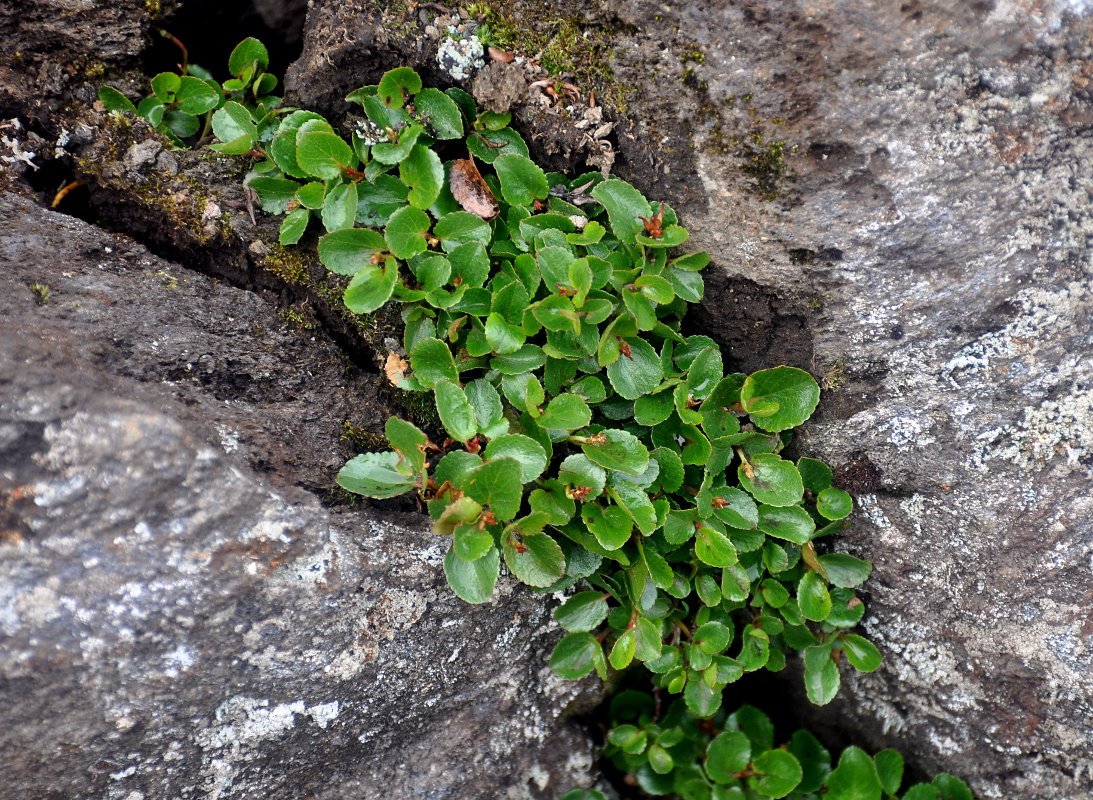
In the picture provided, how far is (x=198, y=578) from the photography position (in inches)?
56.7

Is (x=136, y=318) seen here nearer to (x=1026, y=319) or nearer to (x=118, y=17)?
(x=118, y=17)

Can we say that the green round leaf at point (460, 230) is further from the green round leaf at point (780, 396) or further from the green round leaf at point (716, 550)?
the green round leaf at point (716, 550)

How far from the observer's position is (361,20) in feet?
5.56

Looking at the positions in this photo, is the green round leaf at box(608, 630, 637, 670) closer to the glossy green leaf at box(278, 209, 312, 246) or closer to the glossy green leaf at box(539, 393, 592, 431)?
the glossy green leaf at box(539, 393, 592, 431)

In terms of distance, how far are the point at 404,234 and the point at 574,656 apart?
3.84 ft

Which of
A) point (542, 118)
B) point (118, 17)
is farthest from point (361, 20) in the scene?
point (118, 17)

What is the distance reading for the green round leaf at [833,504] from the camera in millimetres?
1732

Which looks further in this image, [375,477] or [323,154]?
[323,154]

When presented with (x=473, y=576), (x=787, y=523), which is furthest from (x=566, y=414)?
(x=787, y=523)

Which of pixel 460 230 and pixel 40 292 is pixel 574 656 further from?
pixel 40 292

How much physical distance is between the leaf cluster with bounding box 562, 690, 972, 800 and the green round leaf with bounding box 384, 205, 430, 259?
1.46 metres

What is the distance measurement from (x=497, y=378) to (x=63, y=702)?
1.15 m

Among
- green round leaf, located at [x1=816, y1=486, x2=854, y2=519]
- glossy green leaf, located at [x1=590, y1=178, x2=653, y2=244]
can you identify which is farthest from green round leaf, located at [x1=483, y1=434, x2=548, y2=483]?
green round leaf, located at [x1=816, y1=486, x2=854, y2=519]

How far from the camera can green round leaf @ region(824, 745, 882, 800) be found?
188cm
